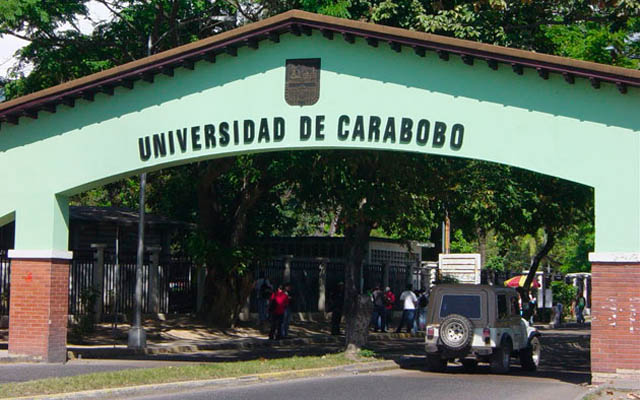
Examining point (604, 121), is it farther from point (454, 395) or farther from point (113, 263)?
point (113, 263)

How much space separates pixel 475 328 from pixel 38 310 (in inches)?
361

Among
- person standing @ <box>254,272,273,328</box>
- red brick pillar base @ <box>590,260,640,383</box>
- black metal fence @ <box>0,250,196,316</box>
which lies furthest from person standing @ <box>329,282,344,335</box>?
red brick pillar base @ <box>590,260,640,383</box>

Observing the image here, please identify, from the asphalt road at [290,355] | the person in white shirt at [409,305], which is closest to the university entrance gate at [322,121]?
the asphalt road at [290,355]

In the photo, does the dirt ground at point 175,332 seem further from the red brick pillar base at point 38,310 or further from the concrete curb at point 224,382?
the concrete curb at point 224,382

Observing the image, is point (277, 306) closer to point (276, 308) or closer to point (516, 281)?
point (276, 308)

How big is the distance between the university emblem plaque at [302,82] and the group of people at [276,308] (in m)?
10.9

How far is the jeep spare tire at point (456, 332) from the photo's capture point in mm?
19547

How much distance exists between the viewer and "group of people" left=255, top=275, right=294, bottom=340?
29391 millimetres

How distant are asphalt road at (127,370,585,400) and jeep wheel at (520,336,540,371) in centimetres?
193

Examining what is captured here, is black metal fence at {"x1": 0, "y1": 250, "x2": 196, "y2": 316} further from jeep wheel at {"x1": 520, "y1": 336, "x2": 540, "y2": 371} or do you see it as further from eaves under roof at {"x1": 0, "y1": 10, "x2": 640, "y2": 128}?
jeep wheel at {"x1": 520, "y1": 336, "x2": 540, "y2": 371}

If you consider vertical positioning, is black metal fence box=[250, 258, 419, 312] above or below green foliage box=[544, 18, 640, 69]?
below

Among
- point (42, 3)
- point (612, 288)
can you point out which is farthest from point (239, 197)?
point (612, 288)

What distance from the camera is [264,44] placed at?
65.9 feet

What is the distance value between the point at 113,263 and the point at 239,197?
16.1 feet
